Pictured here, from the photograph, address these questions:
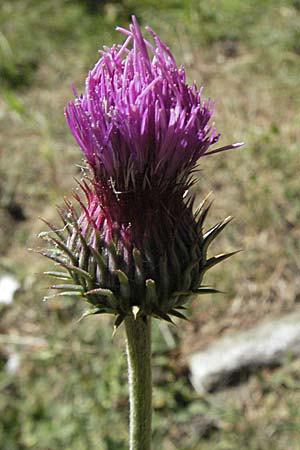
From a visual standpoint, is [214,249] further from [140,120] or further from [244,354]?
[140,120]

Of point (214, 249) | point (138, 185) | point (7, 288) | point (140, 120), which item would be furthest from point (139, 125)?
point (7, 288)

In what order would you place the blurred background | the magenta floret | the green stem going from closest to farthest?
the magenta floret, the green stem, the blurred background

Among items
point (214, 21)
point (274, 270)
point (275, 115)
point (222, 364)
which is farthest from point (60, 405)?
point (214, 21)

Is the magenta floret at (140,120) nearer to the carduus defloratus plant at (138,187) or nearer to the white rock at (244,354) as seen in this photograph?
the carduus defloratus plant at (138,187)

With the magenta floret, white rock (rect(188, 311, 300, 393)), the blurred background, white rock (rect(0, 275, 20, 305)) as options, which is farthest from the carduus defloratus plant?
white rock (rect(0, 275, 20, 305))

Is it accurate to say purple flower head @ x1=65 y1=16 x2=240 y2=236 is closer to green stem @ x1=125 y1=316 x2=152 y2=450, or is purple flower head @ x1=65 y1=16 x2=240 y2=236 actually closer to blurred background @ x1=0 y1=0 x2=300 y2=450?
green stem @ x1=125 y1=316 x2=152 y2=450

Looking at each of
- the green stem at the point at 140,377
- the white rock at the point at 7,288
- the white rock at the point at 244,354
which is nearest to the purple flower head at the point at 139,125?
the green stem at the point at 140,377

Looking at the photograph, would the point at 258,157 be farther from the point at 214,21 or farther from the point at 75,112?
the point at 75,112
